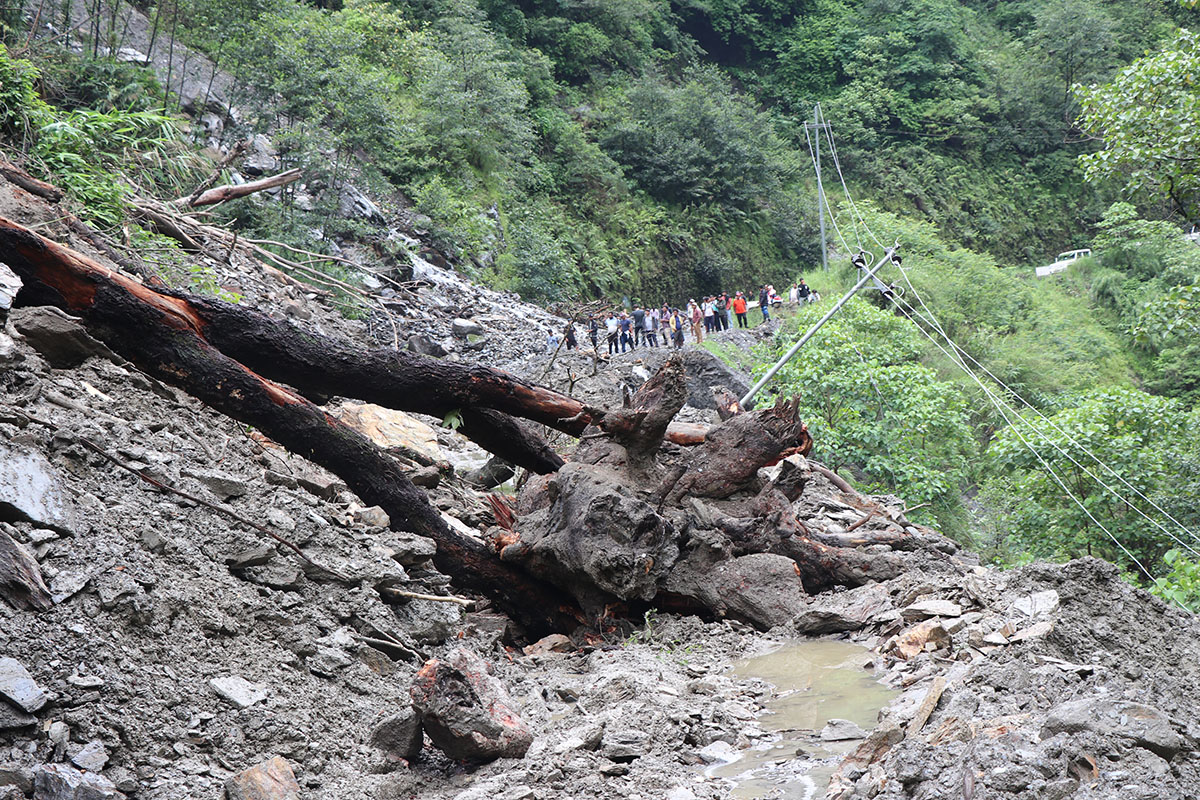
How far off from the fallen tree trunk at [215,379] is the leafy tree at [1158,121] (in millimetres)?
9152

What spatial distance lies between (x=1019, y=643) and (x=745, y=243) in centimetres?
3628

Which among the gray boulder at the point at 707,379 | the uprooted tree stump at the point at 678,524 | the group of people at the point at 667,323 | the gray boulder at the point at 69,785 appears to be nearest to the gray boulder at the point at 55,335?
the gray boulder at the point at 69,785

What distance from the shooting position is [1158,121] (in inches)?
384

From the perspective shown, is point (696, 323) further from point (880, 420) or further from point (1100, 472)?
point (1100, 472)

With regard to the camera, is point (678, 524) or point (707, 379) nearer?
point (678, 524)

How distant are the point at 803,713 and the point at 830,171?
145 ft

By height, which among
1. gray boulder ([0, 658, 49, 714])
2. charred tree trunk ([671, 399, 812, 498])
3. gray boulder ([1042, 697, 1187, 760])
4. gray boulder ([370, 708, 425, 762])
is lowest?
gray boulder ([370, 708, 425, 762])

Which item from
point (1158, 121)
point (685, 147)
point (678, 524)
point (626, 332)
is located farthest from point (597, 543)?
point (685, 147)

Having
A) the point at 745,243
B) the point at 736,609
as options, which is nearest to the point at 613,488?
the point at 736,609

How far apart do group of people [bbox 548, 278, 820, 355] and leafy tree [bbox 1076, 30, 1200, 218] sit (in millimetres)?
9976

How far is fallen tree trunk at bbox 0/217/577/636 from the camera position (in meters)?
4.15

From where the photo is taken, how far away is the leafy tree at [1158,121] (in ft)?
31.4

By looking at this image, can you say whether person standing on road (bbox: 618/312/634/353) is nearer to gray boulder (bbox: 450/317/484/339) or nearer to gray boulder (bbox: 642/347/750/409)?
gray boulder (bbox: 450/317/484/339)

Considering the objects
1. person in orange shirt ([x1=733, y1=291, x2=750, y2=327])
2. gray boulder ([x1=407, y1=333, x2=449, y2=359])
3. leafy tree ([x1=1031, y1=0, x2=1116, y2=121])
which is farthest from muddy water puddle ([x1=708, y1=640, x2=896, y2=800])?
leafy tree ([x1=1031, y1=0, x2=1116, y2=121])
